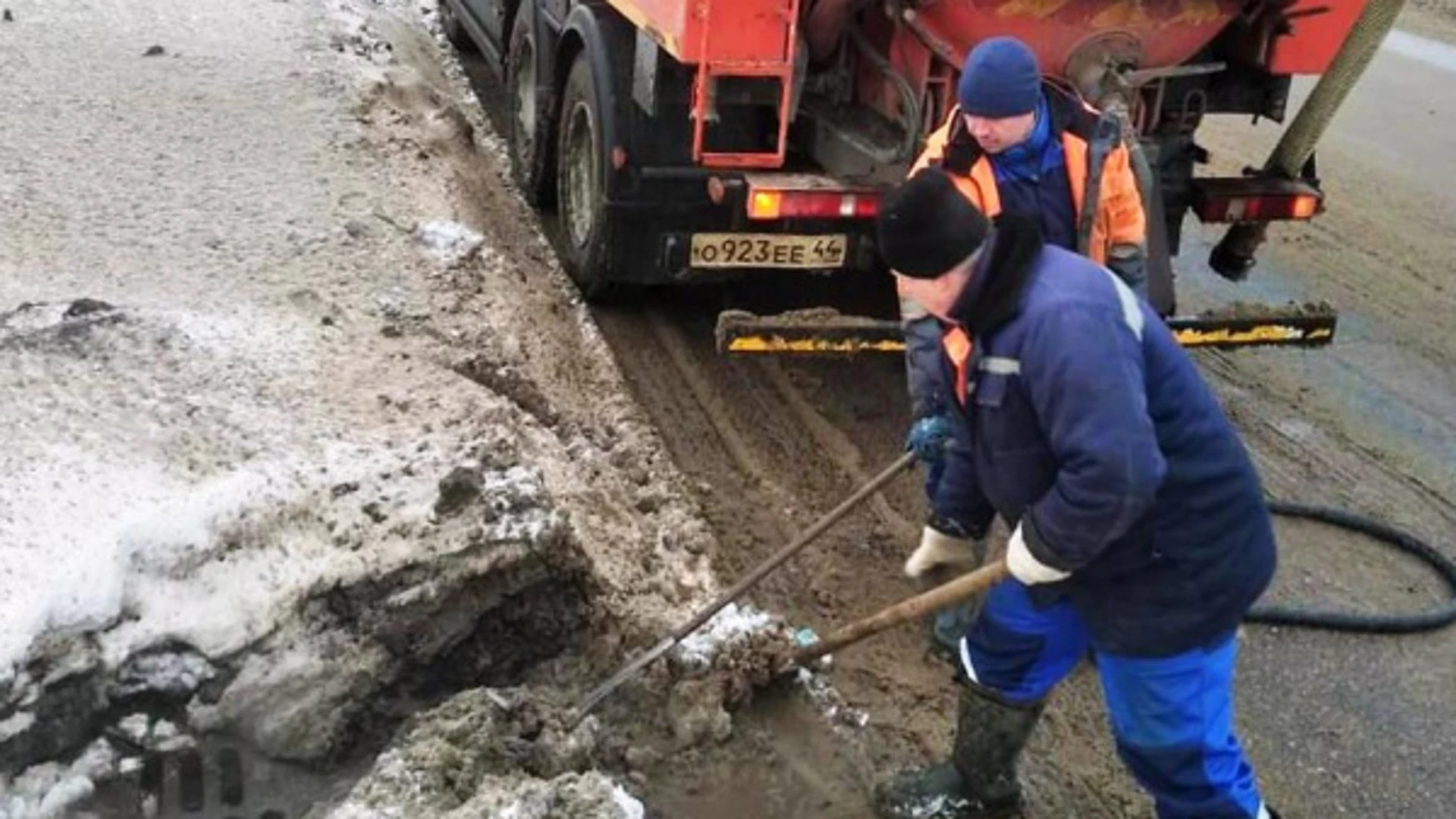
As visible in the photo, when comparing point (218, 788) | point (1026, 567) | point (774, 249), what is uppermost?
point (1026, 567)

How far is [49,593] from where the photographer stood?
12.4 feet

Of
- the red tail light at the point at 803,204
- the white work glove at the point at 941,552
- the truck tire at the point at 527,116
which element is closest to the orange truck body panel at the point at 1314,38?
the red tail light at the point at 803,204

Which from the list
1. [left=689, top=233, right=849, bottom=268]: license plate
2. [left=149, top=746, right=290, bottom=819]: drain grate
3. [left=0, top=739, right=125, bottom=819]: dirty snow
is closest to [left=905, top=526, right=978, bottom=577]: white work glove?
[left=149, top=746, right=290, bottom=819]: drain grate

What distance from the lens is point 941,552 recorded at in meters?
4.18

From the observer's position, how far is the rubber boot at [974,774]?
399 cm

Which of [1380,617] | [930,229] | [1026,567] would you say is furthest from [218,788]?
[1380,617]

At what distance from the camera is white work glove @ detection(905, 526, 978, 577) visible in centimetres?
416

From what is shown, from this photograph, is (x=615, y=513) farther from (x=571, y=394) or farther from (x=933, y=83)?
(x=933, y=83)

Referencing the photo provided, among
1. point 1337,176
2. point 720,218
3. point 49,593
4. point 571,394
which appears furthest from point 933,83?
point 1337,176

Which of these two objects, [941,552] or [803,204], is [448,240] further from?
[941,552]

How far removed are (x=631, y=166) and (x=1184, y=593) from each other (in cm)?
355

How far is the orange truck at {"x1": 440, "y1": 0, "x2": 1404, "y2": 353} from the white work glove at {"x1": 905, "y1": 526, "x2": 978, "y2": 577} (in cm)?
141

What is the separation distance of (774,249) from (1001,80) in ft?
6.22

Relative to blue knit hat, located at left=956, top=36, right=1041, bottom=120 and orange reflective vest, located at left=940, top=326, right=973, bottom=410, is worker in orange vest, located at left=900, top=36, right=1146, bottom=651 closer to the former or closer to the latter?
blue knit hat, located at left=956, top=36, right=1041, bottom=120
